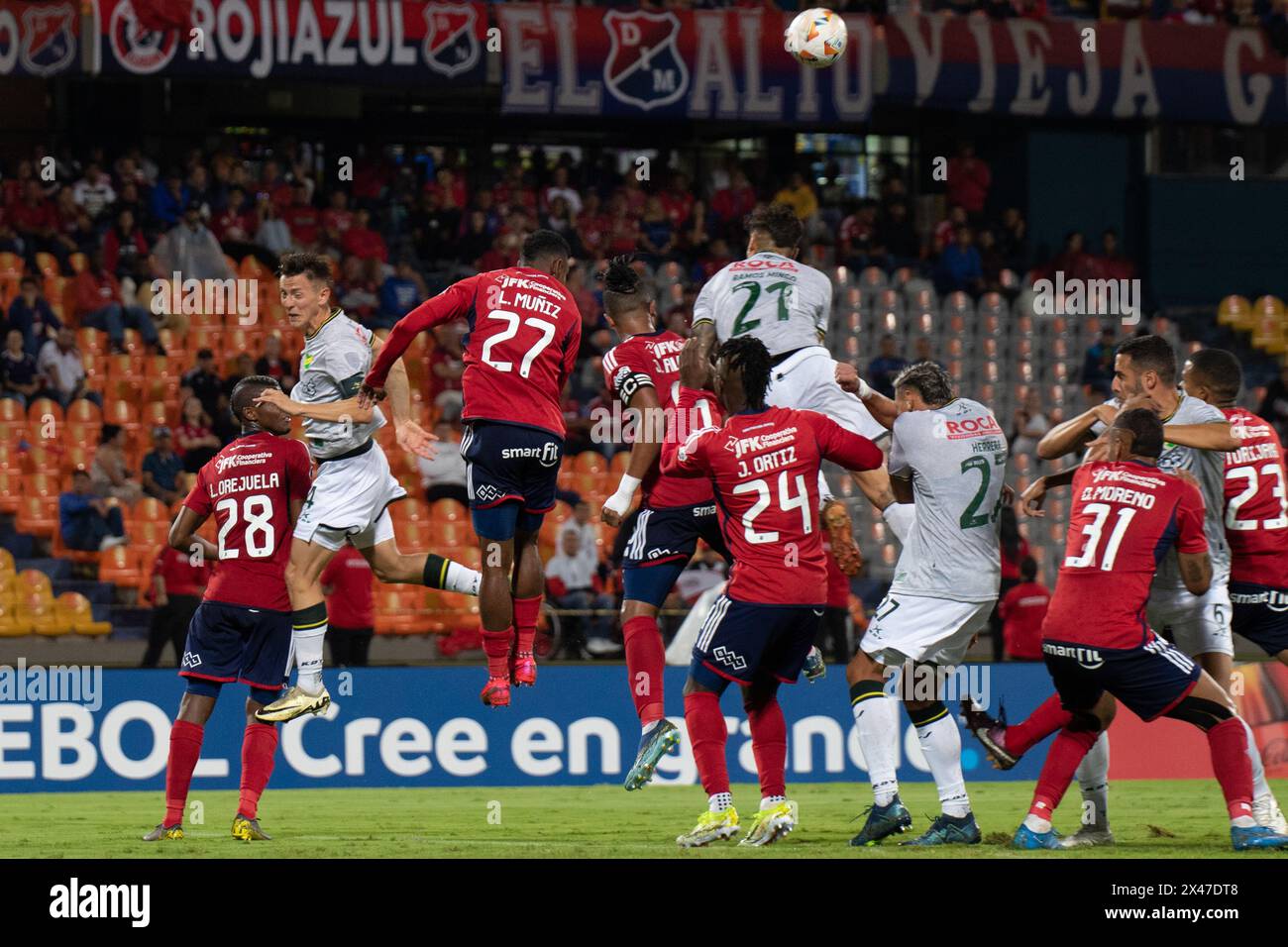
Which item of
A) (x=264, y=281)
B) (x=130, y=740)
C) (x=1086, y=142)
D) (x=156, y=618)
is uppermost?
(x=1086, y=142)

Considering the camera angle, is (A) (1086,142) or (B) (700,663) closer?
(B) (700,663)

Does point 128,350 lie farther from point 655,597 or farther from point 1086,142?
point 1086,142

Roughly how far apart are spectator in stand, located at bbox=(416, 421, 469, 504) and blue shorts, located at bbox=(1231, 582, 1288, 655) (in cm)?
849

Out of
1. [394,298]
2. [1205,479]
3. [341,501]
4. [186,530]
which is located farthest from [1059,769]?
[394,298]

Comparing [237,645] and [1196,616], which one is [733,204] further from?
[237,645]

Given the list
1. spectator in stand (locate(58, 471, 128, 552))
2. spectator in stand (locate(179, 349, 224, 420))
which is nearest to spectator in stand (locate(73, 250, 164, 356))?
spectator in stand (locate(179, 349, 224, 420))

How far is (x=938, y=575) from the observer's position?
28.9ft

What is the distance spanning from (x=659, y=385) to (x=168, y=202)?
11.4 metres

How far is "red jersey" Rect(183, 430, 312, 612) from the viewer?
30.7 ft

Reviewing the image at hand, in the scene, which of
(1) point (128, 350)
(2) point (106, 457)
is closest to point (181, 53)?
(1) point (128, 350)

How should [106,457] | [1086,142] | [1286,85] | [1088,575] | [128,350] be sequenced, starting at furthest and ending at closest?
[1086,142] → [1286,85] → [128,350] → [106,457] → [1088,575]

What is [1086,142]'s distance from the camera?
79.1 feet

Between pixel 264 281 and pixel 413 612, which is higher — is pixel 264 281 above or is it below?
above

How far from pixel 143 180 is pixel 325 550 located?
11566mm
